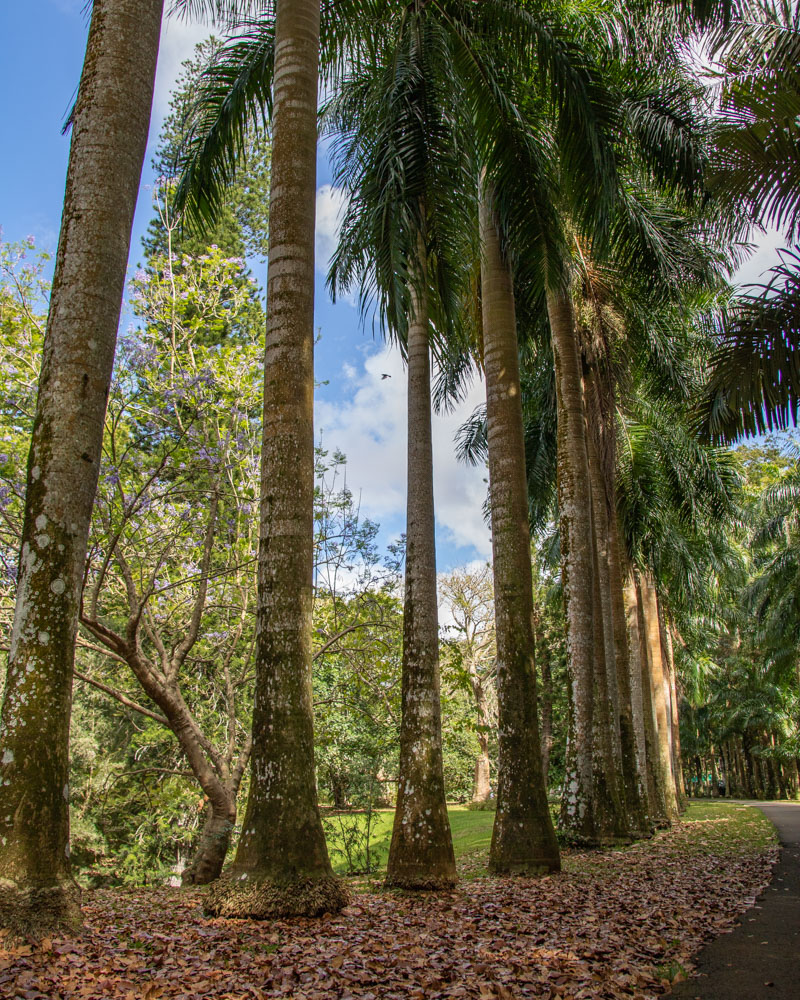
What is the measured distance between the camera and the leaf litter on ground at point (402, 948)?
13.1ft

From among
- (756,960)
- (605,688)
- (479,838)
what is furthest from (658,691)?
(756,960)

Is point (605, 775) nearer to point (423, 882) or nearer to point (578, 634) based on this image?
point (578, 634)

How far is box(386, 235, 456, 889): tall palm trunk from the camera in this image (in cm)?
820

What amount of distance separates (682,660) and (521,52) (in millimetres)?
36464

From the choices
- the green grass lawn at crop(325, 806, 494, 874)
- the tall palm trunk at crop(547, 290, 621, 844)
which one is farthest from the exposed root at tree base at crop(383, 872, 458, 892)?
the tall palm trunk at crop(547, 290, 621, 844)

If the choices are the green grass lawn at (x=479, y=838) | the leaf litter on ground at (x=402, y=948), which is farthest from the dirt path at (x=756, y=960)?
the green grass lawn at (x=479, y=838)

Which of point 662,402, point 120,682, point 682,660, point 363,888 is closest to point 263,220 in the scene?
point 662,402

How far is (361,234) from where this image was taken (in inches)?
401

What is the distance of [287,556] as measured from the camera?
6.09m

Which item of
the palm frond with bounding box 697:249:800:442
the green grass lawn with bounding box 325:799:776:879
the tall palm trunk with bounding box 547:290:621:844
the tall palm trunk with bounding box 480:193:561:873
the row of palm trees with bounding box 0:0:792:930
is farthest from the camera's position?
the green grass lawn with bounding box 325:799:776:879

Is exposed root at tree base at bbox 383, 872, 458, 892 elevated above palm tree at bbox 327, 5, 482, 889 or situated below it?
below

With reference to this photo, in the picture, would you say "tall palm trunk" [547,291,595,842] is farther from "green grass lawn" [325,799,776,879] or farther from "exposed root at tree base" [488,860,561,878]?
"exposed root at tree base" [488,860,561,878]

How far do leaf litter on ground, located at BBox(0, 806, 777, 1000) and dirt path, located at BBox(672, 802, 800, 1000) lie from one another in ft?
0.49

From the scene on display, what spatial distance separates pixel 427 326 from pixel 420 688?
496cm
